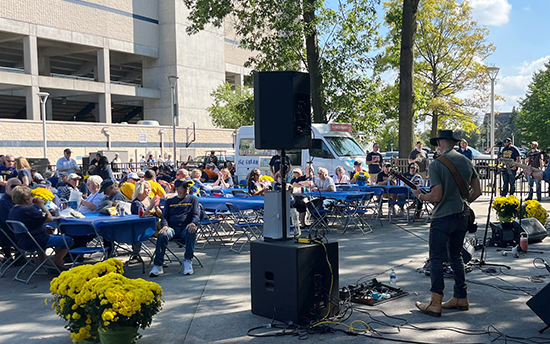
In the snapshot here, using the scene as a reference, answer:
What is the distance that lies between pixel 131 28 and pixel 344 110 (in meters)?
25.6

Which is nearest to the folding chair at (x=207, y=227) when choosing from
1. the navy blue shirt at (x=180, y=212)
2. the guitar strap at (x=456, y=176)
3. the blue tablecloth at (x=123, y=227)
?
the navy blue shirt at (x=180, y=212)

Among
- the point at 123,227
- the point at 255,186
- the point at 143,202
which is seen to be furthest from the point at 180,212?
the point at 255,186

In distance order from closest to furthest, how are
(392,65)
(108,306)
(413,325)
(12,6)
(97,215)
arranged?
(108,306) → (413,325) → (97,215) → (392,65) → (12,6)

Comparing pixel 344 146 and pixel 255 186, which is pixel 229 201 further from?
pixel 344 146

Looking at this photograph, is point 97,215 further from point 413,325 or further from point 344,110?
point 344,110

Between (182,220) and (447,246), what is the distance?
12.6ft

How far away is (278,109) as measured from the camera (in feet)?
17.4

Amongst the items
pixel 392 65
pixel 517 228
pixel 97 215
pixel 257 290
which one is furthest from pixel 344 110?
pixel 257 290

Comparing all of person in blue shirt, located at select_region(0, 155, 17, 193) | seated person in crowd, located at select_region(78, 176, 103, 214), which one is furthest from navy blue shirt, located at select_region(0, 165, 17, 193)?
seated person in crowd, located at select_region(78, 176, 103, 214)

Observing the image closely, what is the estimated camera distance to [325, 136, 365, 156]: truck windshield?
17203mm

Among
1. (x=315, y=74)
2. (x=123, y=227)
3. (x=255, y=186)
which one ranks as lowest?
(x=123, y=227)

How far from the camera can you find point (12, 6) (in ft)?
110

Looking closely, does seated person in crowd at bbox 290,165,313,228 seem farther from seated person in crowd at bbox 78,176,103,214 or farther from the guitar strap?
the guitar strap

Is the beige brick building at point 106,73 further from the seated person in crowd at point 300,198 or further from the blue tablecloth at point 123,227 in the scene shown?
the blue tablecloth at point 123,227
